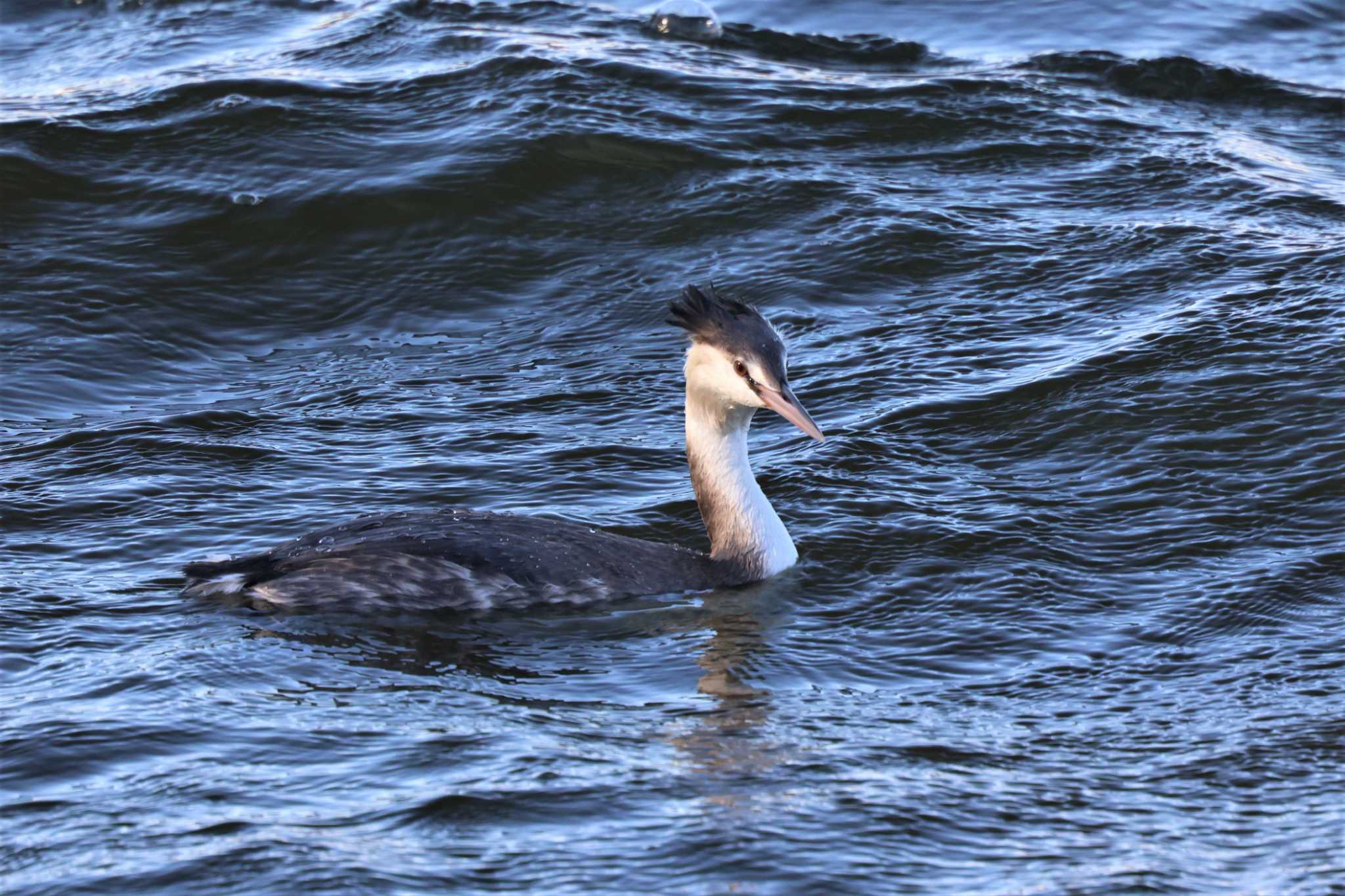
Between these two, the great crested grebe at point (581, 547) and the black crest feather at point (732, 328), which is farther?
the black crest feather at point (732, 328)

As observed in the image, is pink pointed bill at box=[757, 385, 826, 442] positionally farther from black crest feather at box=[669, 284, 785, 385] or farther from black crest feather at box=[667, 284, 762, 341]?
black crest feather at box=[667, 284, 762, 341]

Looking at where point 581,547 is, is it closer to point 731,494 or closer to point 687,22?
point 731,494

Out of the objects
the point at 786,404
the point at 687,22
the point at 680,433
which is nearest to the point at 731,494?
the point at 786,404

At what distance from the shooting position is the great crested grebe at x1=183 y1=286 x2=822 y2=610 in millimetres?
7805

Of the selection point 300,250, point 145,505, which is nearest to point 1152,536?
point 145,505

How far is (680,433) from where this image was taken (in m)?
10.2

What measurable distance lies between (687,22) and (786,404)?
357 inches

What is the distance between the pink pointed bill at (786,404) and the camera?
794 centimetres

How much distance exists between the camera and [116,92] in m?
15.0

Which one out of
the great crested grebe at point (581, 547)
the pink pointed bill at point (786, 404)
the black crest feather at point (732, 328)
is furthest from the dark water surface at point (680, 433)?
the black crest feather at point (732, 328)

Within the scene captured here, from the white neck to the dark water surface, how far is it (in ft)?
0.56

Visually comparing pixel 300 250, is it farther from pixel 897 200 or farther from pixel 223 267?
pixel 897 200

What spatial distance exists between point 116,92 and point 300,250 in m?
3.10

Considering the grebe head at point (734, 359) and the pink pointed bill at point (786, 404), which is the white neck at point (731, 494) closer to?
the grebe head at point (734, 359)
